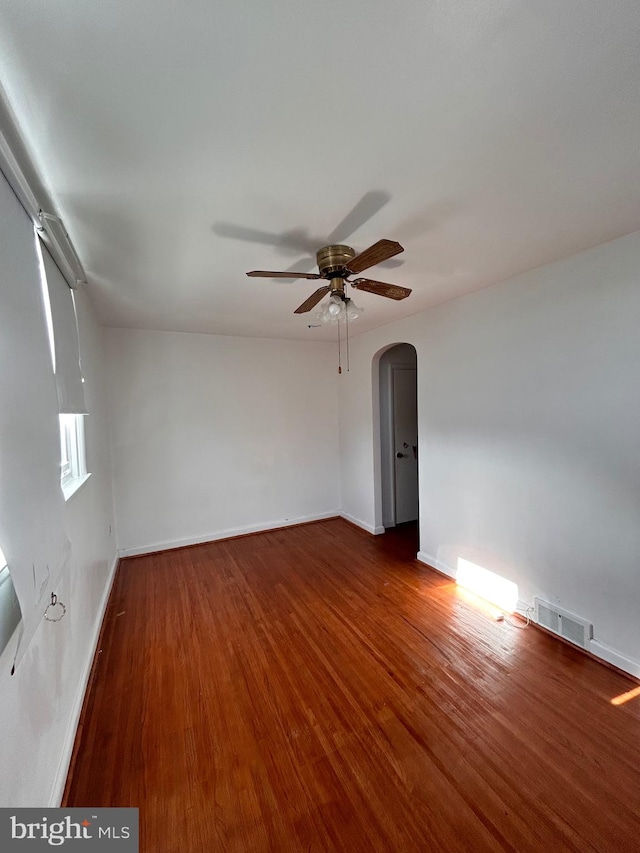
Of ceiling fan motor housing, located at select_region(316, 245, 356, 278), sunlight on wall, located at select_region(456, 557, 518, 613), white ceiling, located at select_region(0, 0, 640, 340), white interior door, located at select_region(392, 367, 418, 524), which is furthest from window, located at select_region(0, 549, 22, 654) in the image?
white interior door, located at select_region(392, 367, 418, 524)

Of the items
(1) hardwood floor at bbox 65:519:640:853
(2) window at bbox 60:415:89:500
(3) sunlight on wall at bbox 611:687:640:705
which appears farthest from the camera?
(2) window at bbox 60:415:89:500

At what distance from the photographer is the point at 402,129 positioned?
1.12 metres

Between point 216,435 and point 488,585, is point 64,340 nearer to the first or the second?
point 216,435

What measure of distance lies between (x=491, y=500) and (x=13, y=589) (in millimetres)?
2879

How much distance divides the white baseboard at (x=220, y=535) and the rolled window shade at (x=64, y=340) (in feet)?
7.85

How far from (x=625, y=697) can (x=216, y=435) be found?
392cm

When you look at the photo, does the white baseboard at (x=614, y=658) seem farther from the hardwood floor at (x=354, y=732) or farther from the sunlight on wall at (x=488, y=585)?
the sunlight on wall at (x=488, y=585)

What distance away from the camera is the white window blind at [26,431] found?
0.97 meters

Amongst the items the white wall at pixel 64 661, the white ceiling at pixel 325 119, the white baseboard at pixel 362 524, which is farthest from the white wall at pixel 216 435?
the white ceiling at pixel 325 119

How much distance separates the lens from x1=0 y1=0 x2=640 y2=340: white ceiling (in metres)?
0.80

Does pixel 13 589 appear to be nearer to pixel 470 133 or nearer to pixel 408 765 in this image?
pixel 408 765

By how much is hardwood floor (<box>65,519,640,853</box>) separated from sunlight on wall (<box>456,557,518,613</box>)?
18 centimetres
